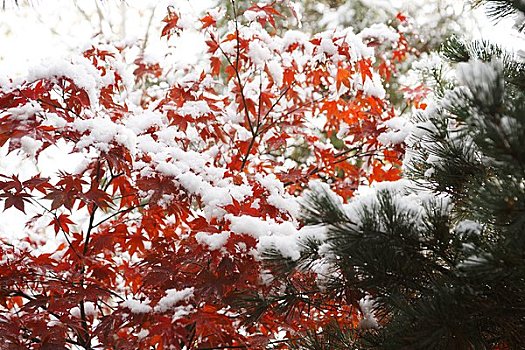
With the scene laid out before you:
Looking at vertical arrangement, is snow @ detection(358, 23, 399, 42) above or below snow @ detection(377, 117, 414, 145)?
above

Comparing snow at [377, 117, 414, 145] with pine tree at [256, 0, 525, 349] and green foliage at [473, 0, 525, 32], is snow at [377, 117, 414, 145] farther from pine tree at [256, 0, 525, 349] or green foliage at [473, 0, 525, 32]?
green foliage at [473, 0, 525, 32]

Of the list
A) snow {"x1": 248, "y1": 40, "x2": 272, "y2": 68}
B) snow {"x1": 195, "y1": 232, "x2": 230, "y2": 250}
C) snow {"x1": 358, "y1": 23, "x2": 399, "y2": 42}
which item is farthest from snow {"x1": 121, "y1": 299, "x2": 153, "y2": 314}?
snow {"x1": 358, "y1": 23, "x2": 399, "y2": 42}

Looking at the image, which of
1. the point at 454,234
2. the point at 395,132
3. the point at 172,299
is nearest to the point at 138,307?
the point at 172,299

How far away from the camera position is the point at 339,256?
1.23m

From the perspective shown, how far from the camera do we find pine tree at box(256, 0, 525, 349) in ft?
3.11

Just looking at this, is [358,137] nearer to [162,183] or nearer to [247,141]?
[247,141]

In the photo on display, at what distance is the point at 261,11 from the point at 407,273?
190 cm

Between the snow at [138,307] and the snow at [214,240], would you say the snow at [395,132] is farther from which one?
the snow at [138,307]

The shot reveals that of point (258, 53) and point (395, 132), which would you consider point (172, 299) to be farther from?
point (258, 53)

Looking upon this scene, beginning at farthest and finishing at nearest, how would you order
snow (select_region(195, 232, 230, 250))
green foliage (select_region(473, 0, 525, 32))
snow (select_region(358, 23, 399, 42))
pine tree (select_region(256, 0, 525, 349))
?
1. snow (select_region(358, 23, 399, 42))
2. snow (select_region(195, 232, 230, 250))
3. green foliage (select_region(473, 0, 525, 32))
4. pine tree (select_region(256, 0, 525, 349))

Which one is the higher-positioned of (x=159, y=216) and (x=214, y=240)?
(x=159, y=216)

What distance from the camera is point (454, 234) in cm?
122

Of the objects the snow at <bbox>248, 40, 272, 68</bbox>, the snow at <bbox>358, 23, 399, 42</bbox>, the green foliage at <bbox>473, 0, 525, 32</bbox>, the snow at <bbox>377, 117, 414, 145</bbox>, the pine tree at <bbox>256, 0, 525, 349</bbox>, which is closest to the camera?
the pine tree at <bbox>256, 0, 525, 349</bbox>

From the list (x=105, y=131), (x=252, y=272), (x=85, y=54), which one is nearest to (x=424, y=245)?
(x=252, y=272)
